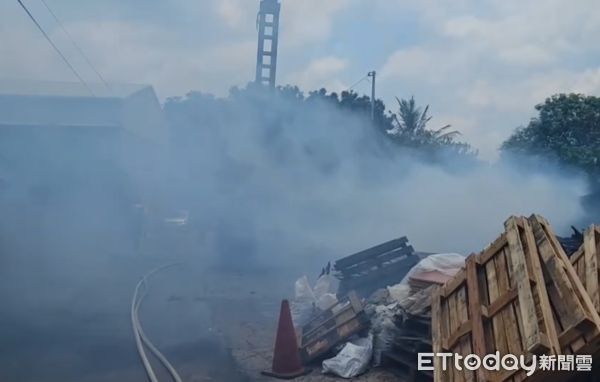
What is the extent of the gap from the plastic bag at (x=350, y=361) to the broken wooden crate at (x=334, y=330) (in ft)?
0.55

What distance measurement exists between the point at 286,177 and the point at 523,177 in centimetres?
725

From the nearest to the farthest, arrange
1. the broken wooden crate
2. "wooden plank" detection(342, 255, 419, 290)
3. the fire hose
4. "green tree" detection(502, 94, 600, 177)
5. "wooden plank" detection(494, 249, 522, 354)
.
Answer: "wooden plank" detection(494, 249, 522, 354), the fire hose, the broken wooden crate, "wooden plank" detection(342, 255, 419, 290), "green tree" detection(502, 94, 600, 177)

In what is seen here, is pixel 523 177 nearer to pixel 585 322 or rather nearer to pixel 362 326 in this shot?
pixel 362 326

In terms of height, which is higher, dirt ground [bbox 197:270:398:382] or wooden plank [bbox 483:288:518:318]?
wooden plank [bbox 483:288:518:318]

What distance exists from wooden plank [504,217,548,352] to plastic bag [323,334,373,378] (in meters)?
2.01

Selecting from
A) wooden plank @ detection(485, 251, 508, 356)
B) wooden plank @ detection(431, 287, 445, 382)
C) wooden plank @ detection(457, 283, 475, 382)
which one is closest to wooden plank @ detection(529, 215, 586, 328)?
wooden plank @ detection(485, 251, 508, 356)

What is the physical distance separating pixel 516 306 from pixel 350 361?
2.12m

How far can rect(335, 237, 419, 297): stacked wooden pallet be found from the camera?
25.8ft

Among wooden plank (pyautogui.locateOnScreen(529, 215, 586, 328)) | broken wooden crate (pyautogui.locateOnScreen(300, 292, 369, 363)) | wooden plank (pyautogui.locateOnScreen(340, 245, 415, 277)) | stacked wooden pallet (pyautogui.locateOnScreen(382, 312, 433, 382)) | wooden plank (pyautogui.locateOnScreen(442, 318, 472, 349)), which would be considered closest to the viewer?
wooden plank (pyautogui.locateOnScreen(529, 215, 586, 328))

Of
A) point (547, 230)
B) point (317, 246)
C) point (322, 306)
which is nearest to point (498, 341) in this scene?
point (547, 230)

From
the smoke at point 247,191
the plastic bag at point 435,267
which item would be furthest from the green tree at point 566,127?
the plastic bag at point 435,267

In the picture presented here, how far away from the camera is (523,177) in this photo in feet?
52.6

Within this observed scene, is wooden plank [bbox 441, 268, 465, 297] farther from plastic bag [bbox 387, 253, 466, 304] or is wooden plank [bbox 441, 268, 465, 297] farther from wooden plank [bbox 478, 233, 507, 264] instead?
plastic bag [bbox 387, 253, 466, 304]

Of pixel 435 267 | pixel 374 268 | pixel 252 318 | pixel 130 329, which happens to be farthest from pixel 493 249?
pixel 130 329
